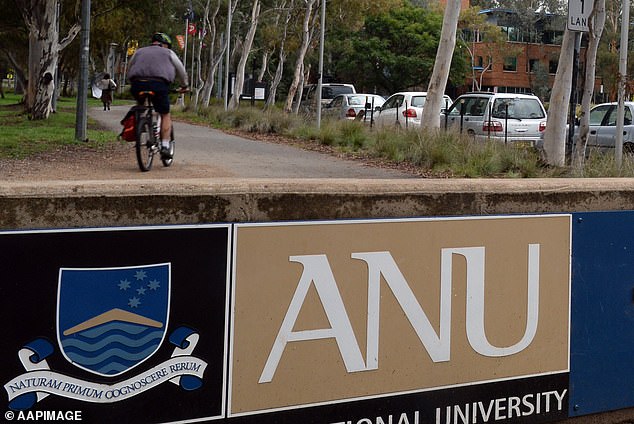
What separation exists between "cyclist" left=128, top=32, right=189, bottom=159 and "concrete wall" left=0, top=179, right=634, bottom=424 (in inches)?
275

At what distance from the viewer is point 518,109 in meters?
23.9

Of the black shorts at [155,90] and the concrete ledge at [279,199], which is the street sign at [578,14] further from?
the concrete ledge at [279,199]

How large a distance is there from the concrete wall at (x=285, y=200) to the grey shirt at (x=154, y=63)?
7.02 meters

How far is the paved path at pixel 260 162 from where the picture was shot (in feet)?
47.5

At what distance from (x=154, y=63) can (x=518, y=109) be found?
14687 mm

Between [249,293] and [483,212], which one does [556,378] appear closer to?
[483,212]

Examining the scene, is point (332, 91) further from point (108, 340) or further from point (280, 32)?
point (108, 340)

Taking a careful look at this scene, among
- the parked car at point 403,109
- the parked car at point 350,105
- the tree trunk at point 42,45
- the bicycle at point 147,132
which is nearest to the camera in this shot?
the bicycle at point 147,132

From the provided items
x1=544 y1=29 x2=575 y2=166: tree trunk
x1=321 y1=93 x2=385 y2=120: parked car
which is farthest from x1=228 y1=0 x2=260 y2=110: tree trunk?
x1=544 y1=29 x2=575 y2=166: tree trunk

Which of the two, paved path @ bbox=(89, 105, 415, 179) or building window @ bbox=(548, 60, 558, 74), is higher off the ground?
building window @ bbox=(548, 60, 558, 74)

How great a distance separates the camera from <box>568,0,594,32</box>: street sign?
1410 cm

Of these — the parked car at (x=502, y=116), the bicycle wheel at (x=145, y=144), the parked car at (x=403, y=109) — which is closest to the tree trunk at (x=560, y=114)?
the parked car at (x=502, y=116)

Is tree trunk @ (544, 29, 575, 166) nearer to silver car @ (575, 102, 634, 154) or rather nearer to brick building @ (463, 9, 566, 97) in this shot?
silver car @ (575, 102, 634, 154)

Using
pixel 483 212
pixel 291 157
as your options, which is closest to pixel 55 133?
pixel 291 157
